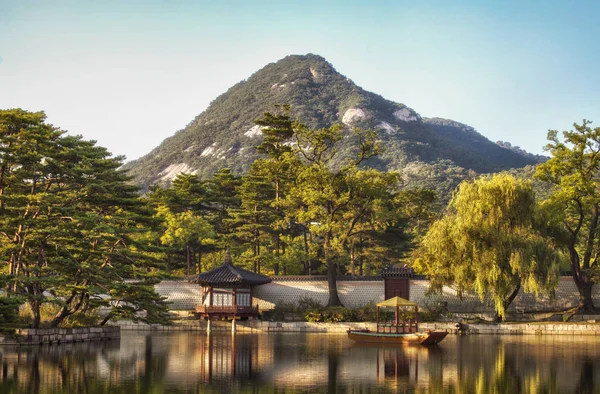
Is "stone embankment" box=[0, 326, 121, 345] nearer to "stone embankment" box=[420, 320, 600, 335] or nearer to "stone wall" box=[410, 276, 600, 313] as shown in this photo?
"stone embankment" box=[420, 320, 600, 335]

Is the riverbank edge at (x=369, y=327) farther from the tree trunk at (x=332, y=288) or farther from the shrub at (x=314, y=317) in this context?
the tree trunk at (x=332, y=288)

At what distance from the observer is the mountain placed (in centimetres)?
11462

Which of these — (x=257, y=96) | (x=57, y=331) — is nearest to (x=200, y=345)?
(x=57, y=331)

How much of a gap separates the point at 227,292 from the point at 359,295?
305 inches

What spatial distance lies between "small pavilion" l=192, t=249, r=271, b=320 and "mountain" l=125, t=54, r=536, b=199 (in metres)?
55.8

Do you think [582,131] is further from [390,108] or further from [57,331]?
[390,108]

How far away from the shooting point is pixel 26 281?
84.0 ft

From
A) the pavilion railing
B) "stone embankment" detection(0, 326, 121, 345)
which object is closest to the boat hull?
the pavilion railing

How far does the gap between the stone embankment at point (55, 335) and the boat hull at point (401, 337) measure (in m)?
10.9

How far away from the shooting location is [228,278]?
37.8 m

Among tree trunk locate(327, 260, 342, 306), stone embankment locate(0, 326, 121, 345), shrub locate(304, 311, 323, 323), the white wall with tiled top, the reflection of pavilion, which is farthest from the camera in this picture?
the white wall with tiled top

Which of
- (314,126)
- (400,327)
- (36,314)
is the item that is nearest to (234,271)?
(400,327)

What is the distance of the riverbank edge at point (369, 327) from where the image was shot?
33.9 metres

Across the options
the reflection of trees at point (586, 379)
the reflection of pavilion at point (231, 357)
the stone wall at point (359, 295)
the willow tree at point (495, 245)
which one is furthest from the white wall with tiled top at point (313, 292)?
the reflection of trees at point (586, 379)
